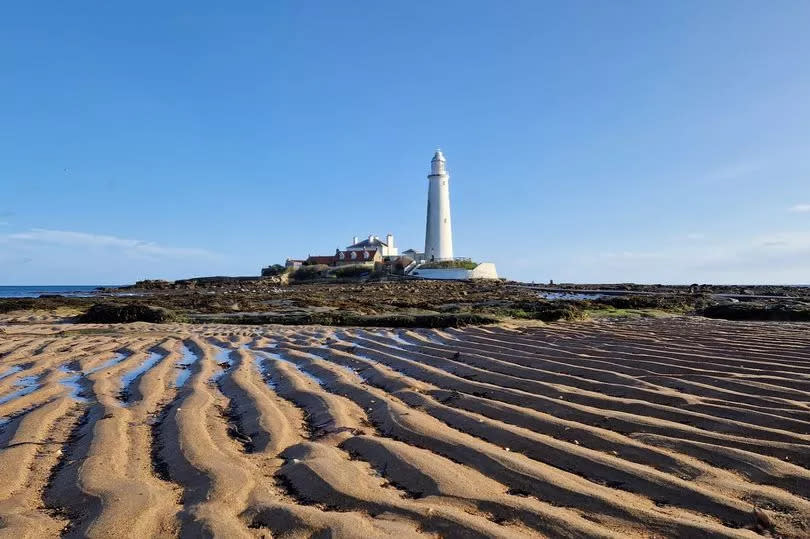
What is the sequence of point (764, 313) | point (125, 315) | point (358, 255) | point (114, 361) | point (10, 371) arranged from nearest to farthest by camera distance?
point (10, 371), point (114, 361), point (764, 313), point (125, 315), point (358, 255)

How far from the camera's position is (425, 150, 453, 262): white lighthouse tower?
5872 cm

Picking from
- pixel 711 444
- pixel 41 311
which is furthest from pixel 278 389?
pixel 41 311

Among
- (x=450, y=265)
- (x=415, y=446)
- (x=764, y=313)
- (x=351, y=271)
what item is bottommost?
(x=415, y=446)

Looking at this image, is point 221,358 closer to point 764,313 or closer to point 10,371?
point 10,371

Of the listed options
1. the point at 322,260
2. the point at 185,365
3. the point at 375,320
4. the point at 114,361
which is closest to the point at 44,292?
the point at 322,260

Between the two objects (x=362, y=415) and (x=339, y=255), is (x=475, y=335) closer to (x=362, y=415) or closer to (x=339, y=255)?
(x=362, y=415)

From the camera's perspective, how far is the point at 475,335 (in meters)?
10.2

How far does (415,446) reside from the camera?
3801 millimetres

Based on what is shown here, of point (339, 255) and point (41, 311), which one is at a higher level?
point (339, 255)

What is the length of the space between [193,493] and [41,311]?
18452mm

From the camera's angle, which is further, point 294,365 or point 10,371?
point 294,365

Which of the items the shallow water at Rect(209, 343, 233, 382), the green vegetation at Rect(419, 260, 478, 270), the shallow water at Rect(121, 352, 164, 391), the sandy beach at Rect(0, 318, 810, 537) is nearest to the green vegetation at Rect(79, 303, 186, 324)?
the shallow water at Rect(209, 343, 233, 382)

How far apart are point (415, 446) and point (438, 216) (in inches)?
2180

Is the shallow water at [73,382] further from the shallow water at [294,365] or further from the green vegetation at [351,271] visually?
the green vegetation at [351,271]
